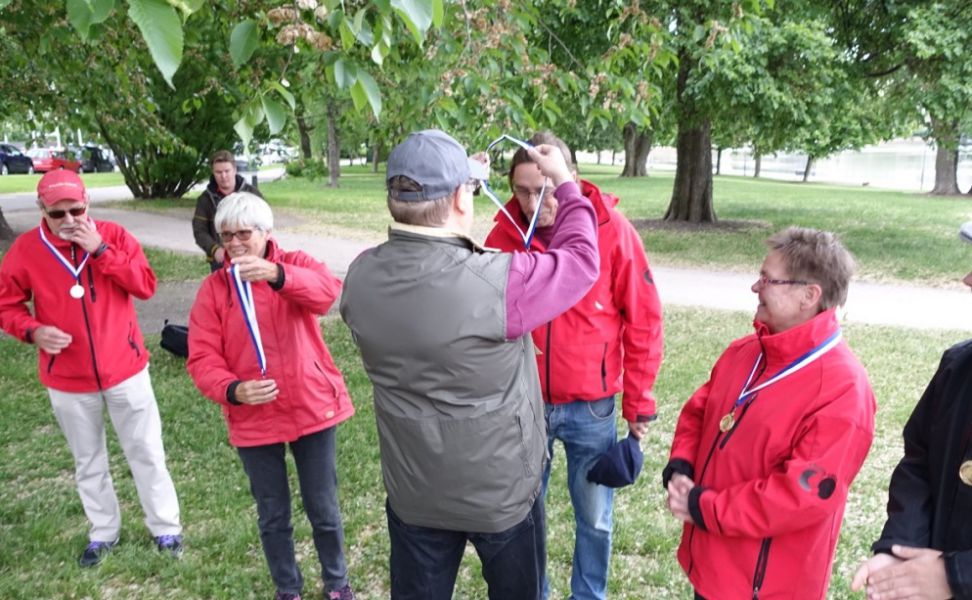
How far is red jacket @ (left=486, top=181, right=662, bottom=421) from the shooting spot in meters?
2.88

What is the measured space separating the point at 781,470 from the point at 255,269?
6.51 ft

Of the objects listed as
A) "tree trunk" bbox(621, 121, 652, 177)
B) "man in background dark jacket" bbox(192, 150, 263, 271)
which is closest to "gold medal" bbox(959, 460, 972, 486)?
"man in background dark jacket" bbox(192, 150, 263, 271)

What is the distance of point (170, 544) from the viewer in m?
3.98

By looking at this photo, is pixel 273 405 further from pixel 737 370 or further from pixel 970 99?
pixel 970 99

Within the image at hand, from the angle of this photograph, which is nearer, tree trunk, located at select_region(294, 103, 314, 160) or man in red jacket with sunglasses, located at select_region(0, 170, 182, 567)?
man in red jacket with sunglasses, located at select_region(0, 170, 182, 567)

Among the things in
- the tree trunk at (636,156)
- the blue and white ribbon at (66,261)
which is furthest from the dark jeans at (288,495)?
the tree trunk at (636,156)

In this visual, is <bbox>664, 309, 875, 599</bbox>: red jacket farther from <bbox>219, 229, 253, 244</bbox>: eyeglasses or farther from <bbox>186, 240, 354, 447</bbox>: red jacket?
<bbox>219, 229, 253, 244</bbox>: eyeglasses

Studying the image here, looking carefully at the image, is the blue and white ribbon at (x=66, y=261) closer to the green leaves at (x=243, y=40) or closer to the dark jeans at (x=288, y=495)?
the dark jeans at (x=288, y=495)

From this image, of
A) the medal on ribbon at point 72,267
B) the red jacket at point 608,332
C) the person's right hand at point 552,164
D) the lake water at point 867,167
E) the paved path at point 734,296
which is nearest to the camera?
the person's right hand at point 552,164

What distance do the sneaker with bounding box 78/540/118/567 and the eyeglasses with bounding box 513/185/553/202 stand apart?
286 cm

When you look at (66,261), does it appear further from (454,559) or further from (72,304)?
(454,559)

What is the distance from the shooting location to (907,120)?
15148 mm

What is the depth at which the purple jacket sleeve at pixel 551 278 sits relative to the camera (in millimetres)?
2066

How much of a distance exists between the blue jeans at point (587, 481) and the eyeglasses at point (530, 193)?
2.68 ft
